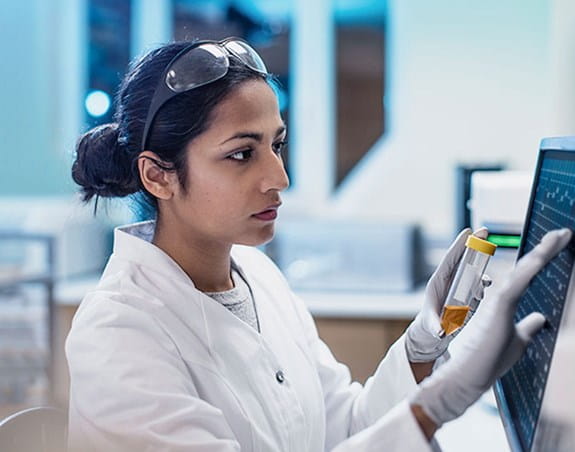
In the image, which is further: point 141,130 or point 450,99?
point 450,99

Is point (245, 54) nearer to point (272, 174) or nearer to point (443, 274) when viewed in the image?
point (272, 174)

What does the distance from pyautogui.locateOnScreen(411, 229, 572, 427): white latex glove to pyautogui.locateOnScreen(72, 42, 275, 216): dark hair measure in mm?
572

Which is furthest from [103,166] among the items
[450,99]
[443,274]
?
[450,99]

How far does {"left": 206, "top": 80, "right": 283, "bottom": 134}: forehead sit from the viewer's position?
1.22 metres

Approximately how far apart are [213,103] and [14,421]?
565 mm

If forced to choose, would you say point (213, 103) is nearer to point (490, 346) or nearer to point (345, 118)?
point (490, 346)

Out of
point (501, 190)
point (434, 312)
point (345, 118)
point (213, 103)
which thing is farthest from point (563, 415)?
point (345, 118)

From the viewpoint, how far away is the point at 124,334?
1.11 meters

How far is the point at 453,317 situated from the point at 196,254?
18.0 inches

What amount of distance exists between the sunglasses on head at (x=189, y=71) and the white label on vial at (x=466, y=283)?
1.59ft

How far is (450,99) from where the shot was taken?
127 inches

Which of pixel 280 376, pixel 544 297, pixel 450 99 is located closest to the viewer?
pixel 544 297

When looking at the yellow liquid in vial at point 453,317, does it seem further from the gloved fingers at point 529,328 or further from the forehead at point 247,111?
the forehead at point 247,111

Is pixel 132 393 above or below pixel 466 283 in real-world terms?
below
